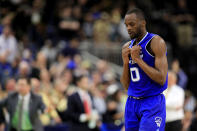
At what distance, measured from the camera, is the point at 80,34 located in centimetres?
1521

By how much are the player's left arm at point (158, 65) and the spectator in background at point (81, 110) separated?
12.9 ft

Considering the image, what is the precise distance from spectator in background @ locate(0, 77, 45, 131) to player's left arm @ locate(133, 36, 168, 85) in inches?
124

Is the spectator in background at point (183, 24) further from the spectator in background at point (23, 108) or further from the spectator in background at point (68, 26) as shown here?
the spectator in background at point (23, 108)

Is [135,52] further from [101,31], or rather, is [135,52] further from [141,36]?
[101,31]

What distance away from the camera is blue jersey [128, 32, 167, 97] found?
219 inches

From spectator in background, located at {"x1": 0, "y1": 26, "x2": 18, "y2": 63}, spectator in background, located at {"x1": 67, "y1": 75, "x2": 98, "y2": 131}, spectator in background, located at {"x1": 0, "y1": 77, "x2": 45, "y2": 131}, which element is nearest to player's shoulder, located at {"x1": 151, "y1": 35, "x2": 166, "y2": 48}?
spectator in background, located at {"x1": 0, "y1": 77, "x2": 45, "y2": 131}

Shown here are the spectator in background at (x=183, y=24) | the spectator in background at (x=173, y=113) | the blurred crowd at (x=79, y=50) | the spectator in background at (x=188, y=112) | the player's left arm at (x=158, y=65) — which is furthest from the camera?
the spectator in background at (x=183, y=24)

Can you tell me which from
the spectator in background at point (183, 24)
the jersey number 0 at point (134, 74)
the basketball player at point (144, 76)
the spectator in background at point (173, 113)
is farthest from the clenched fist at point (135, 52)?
the spectator in background at point (183, 24)

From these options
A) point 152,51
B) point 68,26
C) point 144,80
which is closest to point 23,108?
point 144,80

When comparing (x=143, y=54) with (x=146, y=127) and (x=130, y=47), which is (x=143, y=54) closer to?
(x=130, y=47)

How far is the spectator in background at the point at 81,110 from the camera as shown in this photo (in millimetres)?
9125

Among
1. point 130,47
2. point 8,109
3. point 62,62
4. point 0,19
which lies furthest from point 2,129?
point 0,19

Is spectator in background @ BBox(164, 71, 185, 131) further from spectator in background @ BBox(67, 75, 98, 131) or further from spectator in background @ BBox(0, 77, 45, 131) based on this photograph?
spectator in background @ BBox(0, 77, 45, 131)

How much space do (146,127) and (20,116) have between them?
10.9 ft
